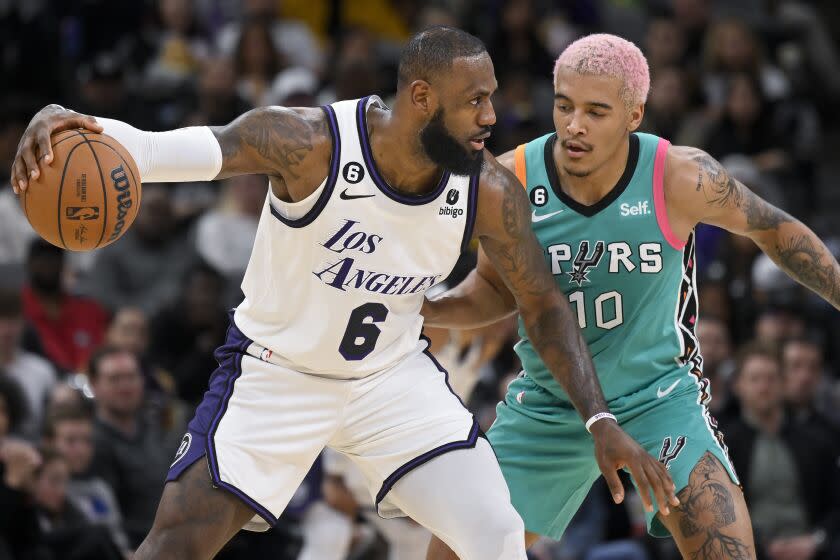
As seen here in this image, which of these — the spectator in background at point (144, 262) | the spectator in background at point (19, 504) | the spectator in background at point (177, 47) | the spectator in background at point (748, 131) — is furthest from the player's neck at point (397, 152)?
the spectator in background at point (177, 47)

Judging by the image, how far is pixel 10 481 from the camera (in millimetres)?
7582

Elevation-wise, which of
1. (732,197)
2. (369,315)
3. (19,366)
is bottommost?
(19,366)

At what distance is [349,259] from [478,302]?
95cm

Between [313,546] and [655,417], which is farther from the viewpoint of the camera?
[313,546]

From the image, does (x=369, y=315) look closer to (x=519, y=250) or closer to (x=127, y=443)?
(x=519, y=250)

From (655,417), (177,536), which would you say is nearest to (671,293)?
(655,417)

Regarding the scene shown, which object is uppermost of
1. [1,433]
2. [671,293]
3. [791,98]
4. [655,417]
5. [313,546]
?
[791,98]

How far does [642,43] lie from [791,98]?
153cm

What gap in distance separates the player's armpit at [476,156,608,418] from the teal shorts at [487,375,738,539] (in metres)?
0.39

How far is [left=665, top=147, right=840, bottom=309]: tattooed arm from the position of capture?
552 centimetres

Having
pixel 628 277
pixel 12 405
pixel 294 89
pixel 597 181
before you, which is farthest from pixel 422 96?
pixel 294 89

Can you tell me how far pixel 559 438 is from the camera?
224 inches

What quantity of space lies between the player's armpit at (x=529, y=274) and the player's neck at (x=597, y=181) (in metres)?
0.36

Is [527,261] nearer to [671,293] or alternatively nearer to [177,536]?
[671,293]
